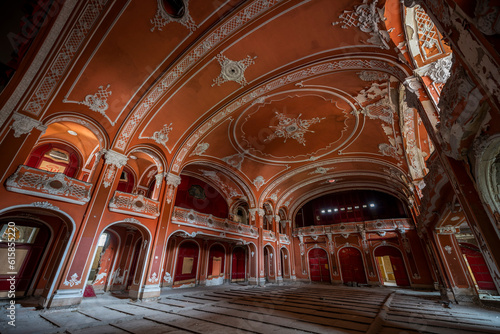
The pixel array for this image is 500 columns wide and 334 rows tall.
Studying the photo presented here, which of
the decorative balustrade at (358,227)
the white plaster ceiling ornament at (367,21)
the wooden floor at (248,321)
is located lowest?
the wooden floor at (248,321)

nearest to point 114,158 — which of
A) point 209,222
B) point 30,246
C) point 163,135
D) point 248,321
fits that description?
point 163,135

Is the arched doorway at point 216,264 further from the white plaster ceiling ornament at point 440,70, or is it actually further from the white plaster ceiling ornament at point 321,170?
the white plaster ceiling ornament at point 440,70

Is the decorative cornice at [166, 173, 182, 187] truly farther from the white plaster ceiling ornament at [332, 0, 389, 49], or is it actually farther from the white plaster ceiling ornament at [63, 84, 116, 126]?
the white plaster ceiling ornament at [332, 0, 389, 49]

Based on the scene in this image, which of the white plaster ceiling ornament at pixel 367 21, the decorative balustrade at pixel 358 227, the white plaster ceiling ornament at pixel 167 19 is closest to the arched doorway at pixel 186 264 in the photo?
the decorative balustrade at pixel 358 227

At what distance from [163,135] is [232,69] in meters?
4.28

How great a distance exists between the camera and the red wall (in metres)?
12.6

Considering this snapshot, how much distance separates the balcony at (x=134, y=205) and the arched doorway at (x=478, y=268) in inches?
629

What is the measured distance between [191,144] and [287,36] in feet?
20.5

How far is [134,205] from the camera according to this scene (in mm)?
7523

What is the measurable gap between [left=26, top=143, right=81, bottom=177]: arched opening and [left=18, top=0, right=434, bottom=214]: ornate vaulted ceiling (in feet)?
2.83

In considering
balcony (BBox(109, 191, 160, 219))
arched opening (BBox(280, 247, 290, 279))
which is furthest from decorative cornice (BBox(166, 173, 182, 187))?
arched opening (BBox(280, 247, 290, 279))

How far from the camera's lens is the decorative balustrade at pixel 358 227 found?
14.0 meters

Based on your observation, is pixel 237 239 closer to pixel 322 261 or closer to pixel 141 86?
pixel 322 261

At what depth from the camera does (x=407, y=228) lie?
545 inches
